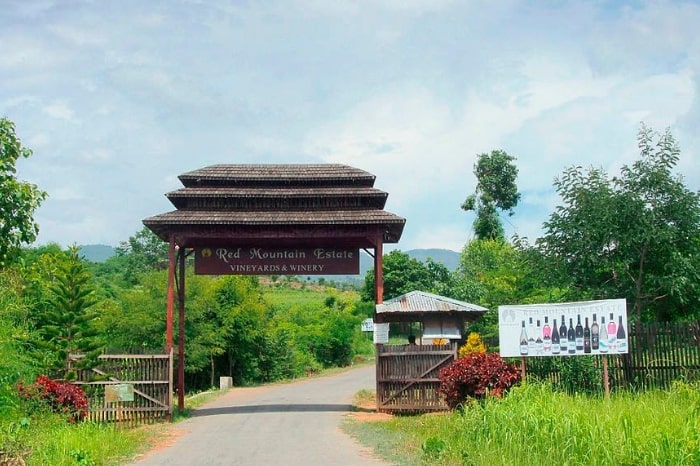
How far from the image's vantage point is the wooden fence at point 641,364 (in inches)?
646

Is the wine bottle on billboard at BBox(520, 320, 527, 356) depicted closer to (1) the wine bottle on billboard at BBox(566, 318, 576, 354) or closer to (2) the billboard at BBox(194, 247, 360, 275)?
(1) the wine bottle on billboard at BBox(566, 318, 576, 354)

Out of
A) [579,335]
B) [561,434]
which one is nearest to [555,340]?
[579,335]

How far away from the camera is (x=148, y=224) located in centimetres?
2036

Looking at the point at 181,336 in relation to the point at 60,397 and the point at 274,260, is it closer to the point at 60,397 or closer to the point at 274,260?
the point at 274,260

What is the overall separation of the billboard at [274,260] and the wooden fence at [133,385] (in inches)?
121

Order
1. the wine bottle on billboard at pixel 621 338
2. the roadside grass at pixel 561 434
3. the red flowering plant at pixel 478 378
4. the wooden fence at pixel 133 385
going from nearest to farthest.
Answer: the roadside grass at pixel 561 434 → the wine bottle on billboard at pixel 621 338 → the red flowering plant at pixel 478 378 → the wooden fence at pixel 133 385

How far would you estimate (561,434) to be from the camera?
10867 millimetres

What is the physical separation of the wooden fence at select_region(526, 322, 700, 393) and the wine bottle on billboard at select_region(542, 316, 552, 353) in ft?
4.11

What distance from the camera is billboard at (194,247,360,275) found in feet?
70.8

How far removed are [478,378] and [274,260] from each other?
741 cm

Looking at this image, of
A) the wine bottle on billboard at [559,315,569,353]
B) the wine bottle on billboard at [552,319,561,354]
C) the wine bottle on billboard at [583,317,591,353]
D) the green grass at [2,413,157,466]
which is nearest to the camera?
the green grass at [2,413,157,466]

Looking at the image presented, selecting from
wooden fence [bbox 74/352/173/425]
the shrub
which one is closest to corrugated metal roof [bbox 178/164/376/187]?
wooden fence [bbox 74/352/173/425]

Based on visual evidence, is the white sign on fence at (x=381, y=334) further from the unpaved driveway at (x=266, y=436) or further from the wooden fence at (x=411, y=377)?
the unpaved driveway at (x=266, y=436)

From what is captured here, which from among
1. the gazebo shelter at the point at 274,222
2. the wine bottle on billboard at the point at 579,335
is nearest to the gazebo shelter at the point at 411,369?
the gazebo shelter at the point at 274,222
